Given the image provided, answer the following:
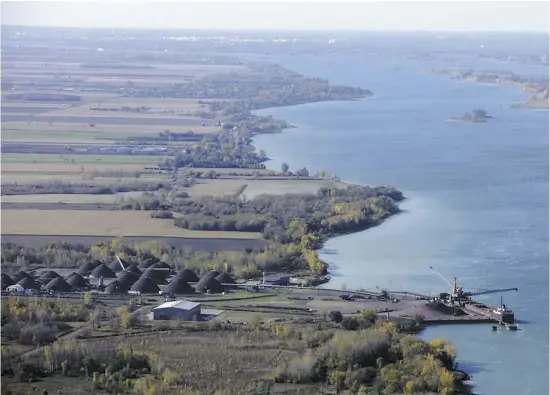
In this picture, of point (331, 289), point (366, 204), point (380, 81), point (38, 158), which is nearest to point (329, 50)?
point (380, 81)

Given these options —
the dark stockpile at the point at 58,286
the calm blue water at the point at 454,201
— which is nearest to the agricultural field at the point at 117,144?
the calm blue water at the point at 454,201

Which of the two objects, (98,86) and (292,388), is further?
(98,86)

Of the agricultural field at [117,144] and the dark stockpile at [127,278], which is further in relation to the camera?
the agricultural field at [117,144]

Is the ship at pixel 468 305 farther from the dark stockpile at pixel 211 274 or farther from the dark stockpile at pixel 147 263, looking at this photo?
the dark stockpile at pixel 147 263

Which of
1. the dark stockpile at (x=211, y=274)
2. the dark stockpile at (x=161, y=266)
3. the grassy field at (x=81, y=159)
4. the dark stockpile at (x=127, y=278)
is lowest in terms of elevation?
the grassy field at (x=81, y=159)

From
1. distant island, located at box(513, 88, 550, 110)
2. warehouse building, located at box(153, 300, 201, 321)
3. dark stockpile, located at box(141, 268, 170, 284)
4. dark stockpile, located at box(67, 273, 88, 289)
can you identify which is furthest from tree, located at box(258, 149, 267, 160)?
distant island, located at box(513, 88, 550, 110)

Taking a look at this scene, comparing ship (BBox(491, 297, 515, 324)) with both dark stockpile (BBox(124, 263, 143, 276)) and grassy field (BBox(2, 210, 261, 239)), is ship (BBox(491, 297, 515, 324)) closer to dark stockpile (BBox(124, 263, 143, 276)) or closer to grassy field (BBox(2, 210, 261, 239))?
dark stockpile (BBox(124, 263, 143, 276))

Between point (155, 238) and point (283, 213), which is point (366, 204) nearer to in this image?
point (283, 213)
